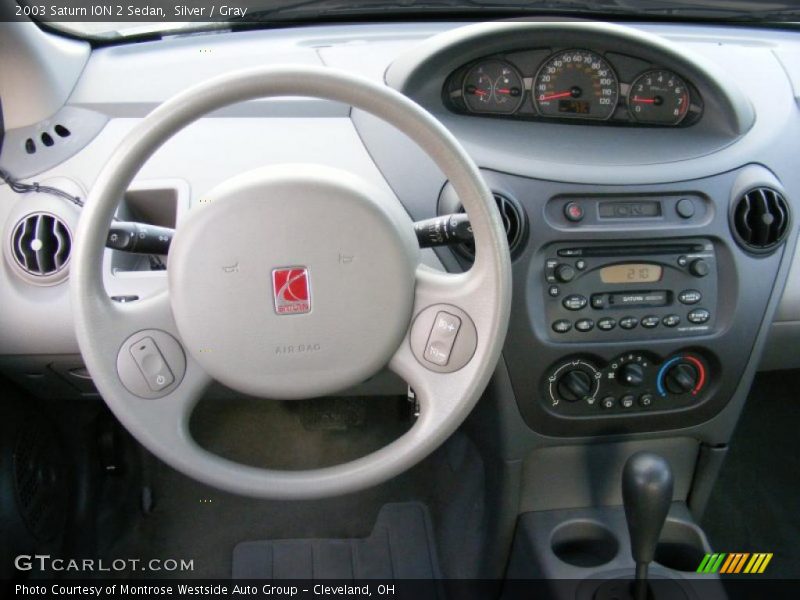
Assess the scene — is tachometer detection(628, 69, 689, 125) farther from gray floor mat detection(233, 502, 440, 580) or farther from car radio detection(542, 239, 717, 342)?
gray floor mat detection(233, 502, 440, 580)

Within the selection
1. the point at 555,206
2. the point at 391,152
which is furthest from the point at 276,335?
the point at 555,206

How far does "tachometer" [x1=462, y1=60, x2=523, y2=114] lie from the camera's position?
4.43 feet

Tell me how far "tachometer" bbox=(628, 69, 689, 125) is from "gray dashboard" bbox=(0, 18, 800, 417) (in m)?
0.03

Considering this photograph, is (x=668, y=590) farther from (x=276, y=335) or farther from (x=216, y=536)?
(x=216, y=536)

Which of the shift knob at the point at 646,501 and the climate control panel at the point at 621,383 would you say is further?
the climate control panel at the point at 621,383

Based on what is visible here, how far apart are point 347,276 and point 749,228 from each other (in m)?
0.83

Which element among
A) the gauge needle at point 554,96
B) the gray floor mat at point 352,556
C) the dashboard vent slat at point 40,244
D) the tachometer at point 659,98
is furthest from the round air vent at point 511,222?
the gray floor mat at point 352,556

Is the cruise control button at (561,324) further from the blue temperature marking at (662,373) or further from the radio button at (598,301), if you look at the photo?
the blue temperature marking at (662,373)

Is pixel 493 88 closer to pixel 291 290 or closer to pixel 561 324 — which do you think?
pixel 561 324

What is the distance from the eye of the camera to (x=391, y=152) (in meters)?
1.31

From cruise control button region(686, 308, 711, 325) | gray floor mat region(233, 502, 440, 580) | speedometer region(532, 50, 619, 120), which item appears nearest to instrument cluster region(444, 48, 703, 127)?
speedometer region(532, 50, 619, 120)

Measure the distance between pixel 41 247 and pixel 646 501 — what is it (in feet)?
3.66

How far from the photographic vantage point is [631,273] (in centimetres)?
133

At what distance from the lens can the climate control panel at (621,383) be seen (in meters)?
1.35
